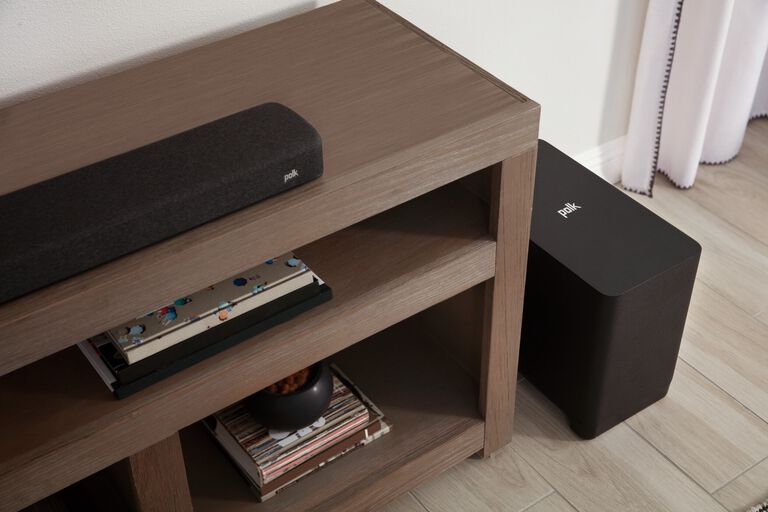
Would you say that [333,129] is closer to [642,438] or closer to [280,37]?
[280,37]

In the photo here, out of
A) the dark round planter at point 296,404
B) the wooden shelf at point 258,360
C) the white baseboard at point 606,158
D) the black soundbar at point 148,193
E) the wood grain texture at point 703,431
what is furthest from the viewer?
the white baseboard at point 606,158

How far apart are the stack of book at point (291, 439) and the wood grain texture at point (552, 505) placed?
0.93ft

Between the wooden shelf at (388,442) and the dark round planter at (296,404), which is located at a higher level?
the dark round planter at (296,404)

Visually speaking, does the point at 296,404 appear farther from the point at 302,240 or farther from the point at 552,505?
the point at 552,505

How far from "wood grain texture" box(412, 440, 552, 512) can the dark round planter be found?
284 millimetres

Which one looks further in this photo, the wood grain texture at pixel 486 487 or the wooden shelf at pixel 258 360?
the wood grain texture at pixel 486 487

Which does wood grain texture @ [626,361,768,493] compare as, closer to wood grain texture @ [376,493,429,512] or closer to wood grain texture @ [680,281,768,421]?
wood grain texture @ [680,281,768,421]

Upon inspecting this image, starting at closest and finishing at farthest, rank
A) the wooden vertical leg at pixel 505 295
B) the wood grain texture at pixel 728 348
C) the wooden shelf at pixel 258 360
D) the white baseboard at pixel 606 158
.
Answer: the wooden shelf at pixel 258 360 → the wooden vertical leg at pixel 505 295 → the wood grain texture at pixel 728 348 → the white baseboard at pixel 606 158

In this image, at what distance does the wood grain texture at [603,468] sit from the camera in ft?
5.21

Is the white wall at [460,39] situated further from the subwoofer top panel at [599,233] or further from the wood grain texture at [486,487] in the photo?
the wood grain texture at [486,487]

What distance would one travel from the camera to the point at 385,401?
1594 mm

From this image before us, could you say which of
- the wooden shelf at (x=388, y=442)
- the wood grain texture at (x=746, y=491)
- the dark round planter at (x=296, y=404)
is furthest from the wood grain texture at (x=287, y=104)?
the wood grain texture at (x=746, y=491)

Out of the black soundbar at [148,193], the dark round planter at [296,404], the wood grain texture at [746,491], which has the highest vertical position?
the black soundbar at [148,193]

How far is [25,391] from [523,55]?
1.17 metres
